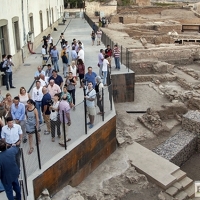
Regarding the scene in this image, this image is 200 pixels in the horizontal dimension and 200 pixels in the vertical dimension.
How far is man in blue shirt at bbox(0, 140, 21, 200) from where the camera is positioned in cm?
616

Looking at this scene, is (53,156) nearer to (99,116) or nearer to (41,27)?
(99,116)

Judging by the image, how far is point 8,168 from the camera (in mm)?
6270

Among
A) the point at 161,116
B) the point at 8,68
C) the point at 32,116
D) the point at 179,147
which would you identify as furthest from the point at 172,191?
the point at 8,68

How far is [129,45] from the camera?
27.3 metres

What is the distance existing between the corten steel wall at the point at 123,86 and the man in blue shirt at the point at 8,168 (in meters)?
10.6

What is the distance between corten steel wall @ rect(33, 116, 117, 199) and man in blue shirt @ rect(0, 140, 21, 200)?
4.50 ft

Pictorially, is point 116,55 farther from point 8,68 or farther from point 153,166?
point 153,166

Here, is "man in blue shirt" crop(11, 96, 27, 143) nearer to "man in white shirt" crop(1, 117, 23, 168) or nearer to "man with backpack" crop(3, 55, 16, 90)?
"man in white shirt" crop(1, 117, 23, 168)

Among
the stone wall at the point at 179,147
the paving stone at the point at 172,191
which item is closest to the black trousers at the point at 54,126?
the paving stone at the point at 172,191

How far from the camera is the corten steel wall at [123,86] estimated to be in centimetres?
1669

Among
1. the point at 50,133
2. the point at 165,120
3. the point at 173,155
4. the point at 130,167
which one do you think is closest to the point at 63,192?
the point at 50,133

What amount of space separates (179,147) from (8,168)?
7.75m

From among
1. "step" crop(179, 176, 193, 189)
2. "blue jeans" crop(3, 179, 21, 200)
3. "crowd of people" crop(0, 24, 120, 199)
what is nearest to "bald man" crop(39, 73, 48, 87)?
"crowd of people" crop(0, 24, 120, 199)

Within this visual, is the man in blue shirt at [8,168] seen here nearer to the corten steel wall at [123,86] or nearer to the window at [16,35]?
the corten steel wall at [123,86]
